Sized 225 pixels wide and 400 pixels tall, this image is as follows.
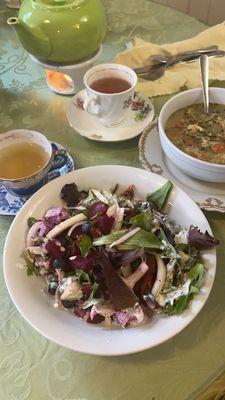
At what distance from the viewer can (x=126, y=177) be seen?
882 millimetres

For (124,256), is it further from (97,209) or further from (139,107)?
(139,107)

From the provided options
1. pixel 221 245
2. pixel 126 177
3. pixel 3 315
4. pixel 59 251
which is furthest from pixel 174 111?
pixel 3 315

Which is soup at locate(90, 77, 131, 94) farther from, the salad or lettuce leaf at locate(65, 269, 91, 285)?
lettuce leaf at locate(65, 269, 91, 285)

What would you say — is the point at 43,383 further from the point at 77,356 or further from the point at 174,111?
the point at 174,111

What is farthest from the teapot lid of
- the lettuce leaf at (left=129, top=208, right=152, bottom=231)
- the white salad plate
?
the lettuce leaf at (left=129, top=208, right=152, bottom=231)

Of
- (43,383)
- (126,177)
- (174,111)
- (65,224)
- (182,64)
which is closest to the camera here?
(43,383)

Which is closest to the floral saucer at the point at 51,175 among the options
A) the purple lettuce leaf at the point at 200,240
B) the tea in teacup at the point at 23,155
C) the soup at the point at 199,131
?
the tea in teacup at the point at 23,155

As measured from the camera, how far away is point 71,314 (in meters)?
0.72

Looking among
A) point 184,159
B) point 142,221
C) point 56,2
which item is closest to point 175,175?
point 184,159

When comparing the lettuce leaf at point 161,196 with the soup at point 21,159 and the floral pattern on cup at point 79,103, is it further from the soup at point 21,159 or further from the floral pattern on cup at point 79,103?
the floral pattern on cup at point 79,103

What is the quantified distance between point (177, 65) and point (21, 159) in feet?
1.94

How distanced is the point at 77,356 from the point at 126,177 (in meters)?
0.36

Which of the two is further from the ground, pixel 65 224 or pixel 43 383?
pixel 65 224

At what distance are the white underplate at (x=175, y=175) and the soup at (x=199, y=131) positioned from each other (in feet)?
0.16
